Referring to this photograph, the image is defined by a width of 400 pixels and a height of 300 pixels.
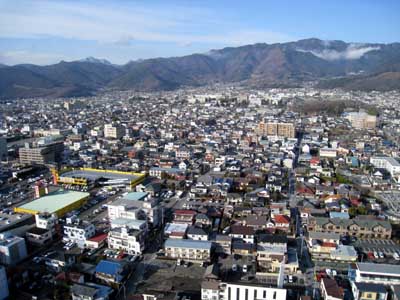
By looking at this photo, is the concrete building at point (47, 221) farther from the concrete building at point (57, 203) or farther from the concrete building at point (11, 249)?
the concrete building at point (11, 249)

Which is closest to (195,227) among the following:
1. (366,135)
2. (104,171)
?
(104,171)

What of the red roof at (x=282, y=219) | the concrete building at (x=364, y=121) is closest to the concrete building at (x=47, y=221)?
the red roof at (x=282, y=219)

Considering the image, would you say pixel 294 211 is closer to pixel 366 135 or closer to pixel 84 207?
pixel 84 207

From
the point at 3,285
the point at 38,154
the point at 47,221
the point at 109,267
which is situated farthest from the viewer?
the point at 38,154

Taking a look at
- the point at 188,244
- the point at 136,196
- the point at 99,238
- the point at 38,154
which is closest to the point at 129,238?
the point at 99,238

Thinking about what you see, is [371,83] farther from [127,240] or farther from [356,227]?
[127,240]

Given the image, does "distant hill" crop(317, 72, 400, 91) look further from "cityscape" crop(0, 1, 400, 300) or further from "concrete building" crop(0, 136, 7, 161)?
"concrete building" crop(0, 136, 7, 161)
